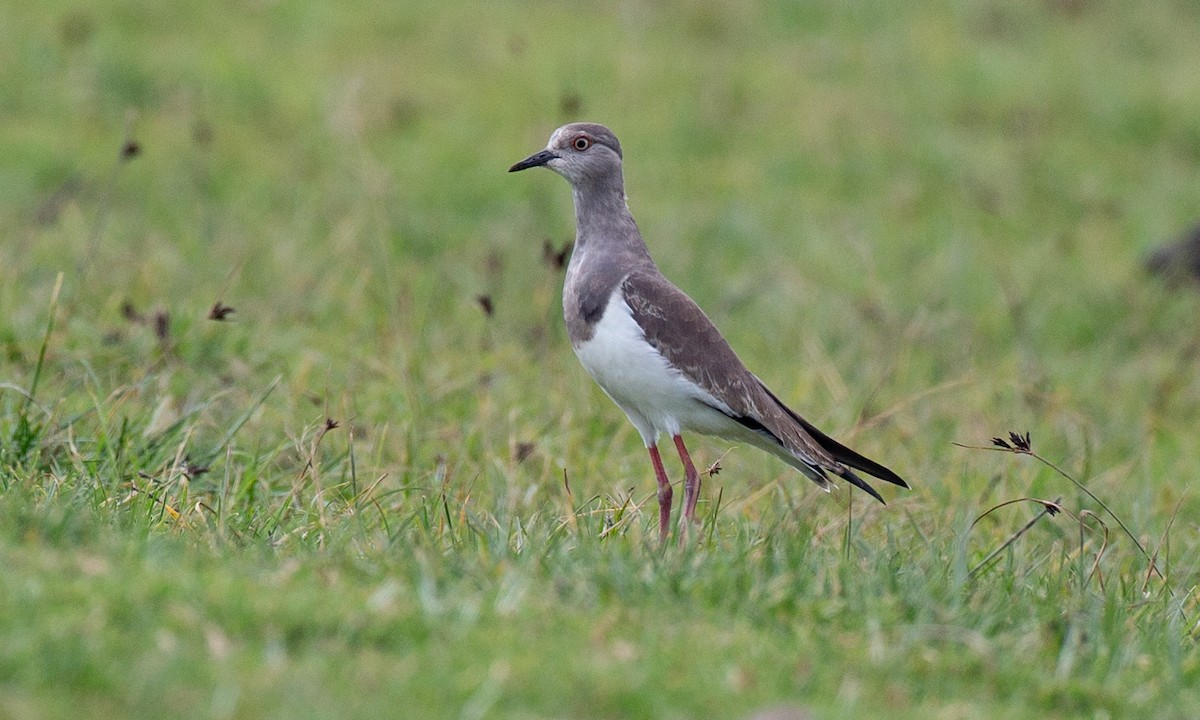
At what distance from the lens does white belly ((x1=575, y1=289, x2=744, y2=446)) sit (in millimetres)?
4777

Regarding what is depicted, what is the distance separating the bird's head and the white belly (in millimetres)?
591

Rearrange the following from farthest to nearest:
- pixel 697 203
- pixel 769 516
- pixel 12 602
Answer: pixel 697 203, pixel 769 516, pixel 12 602

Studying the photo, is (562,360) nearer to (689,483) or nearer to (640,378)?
(689,483)

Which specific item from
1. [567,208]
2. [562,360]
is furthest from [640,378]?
[567,208]

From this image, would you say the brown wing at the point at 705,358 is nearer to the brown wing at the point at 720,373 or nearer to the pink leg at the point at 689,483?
the brown wing at the point at 720,373

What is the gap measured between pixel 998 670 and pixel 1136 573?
1.41 metres

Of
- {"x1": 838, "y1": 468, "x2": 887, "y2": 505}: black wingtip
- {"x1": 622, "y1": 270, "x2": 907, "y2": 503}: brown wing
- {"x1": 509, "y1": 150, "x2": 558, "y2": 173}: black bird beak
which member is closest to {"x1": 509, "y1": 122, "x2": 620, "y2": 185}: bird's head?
{"x1": 509, "y1": 150, "x2": 558, "y2": 173}: black bird beak

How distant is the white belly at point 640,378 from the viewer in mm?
4777

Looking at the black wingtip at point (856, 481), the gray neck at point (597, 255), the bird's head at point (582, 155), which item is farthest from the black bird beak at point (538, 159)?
the black wingtip at point (856, 481)

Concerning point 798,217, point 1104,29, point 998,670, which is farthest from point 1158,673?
point 1104,29

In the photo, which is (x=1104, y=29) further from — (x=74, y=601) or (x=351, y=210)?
(x=74, y=601)

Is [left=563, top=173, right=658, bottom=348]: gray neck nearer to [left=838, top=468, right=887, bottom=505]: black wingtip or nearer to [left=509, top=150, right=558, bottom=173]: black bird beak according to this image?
[left=509, top=150, right=558, bottom=173]: black bird beak

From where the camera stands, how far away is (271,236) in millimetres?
8859

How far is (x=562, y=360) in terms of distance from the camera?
7160 mm
